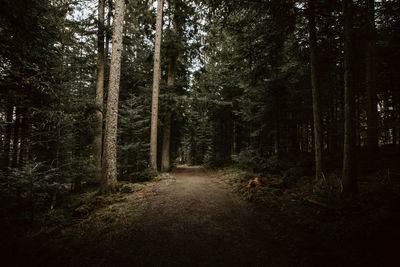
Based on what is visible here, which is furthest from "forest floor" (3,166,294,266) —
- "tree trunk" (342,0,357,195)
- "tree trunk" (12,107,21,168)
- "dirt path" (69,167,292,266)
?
"tree trunk" (12,107,21,168)

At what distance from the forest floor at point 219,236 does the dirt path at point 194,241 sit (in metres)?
0.02

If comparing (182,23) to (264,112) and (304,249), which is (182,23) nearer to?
(264,112)

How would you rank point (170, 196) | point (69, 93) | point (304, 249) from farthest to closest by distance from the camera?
1. point (69, 93)
2. point (170, 196)
3. point (304, 249)

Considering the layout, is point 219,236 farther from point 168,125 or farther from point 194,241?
point 168,125

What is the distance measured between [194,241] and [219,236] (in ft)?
2.13

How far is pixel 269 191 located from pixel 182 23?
51.8ft

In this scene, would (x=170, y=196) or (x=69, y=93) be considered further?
(x=69, y=93)

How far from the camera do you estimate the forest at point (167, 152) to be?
324 cm

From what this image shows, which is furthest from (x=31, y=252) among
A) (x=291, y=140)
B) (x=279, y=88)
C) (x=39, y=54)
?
(x=291, y=140)

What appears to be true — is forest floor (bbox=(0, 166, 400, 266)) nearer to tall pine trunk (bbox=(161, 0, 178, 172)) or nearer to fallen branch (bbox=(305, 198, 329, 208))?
fallen branch (bbox=(305, 198, 329, 208))

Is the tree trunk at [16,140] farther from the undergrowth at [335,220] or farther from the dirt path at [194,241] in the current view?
the undergrowth at [335,220]

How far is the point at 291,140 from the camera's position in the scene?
12.6 metres

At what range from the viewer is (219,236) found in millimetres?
3758

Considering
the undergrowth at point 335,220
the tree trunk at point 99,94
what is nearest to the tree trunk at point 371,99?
the undergrowth at point 335,220
